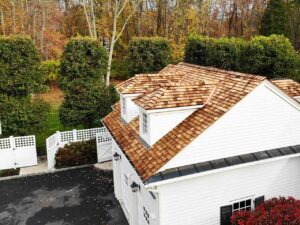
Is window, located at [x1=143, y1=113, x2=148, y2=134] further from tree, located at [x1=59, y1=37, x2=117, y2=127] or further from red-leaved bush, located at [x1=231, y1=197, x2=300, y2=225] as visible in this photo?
tree, located at [x1=59, y1=37, x2=117, y2=127]

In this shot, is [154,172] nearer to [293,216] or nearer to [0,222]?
[293,216]

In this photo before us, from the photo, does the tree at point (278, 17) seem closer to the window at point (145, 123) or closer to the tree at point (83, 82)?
the tree at point (83, 82)

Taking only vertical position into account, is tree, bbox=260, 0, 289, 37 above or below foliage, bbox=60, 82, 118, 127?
above

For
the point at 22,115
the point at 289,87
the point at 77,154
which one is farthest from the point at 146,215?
the point at 22,115

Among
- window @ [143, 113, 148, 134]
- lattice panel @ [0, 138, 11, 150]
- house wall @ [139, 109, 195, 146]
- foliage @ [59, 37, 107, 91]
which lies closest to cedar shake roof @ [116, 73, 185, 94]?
window @ [143, 113, 148, 134]

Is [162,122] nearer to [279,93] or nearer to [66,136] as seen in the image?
[279,93]

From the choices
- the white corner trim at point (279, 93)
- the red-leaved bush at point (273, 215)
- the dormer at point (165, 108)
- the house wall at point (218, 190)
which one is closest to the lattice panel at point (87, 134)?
the dormer at point (165, 108)

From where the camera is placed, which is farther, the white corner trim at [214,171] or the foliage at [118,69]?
the foliage at [118,69]
